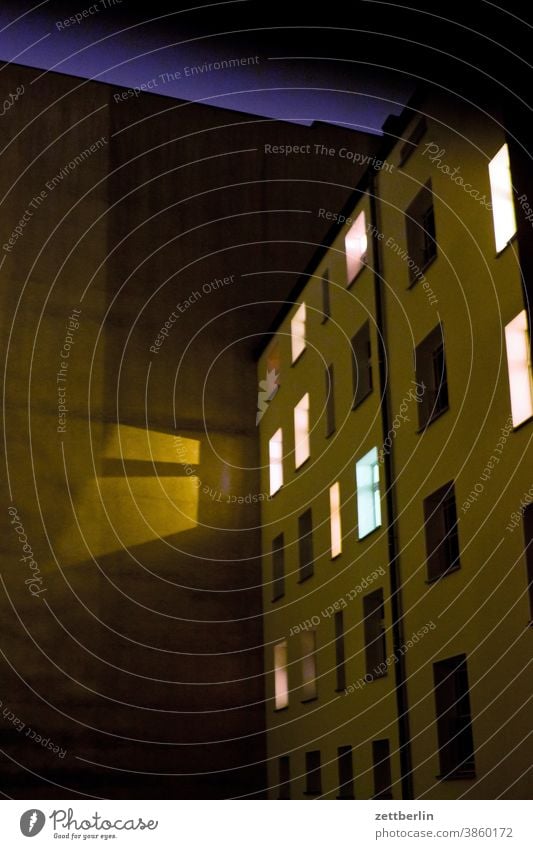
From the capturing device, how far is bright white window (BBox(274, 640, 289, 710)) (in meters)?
25.1

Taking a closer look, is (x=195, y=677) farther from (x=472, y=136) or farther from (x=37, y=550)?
(x=472, y=136)

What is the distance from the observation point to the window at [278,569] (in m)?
26.1

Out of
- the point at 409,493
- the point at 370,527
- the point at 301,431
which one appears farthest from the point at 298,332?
the point at 409,493

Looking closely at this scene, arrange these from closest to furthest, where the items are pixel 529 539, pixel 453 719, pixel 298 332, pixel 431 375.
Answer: pixel 529 539 → pixel 453 719 → pixel 431 375 → pixel 298 332

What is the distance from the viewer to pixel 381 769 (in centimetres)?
1977

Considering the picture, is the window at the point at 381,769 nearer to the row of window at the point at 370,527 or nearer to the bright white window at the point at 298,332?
the row of window at the point at 370,527

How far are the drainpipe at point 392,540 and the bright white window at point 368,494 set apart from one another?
82 centimetres

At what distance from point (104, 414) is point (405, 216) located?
9.66 meters

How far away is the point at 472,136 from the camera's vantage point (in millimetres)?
18438

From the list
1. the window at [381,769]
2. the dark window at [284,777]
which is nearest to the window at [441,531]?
the window at [381,769]

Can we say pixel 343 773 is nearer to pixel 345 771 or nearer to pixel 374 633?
pixel 345 771

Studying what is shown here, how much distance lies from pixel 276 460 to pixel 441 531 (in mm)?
9139

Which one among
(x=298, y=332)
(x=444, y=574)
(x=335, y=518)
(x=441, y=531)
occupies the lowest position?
(x=444, y=574)

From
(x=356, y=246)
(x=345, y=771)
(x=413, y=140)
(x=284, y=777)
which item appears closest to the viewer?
(x=413, y=140)
